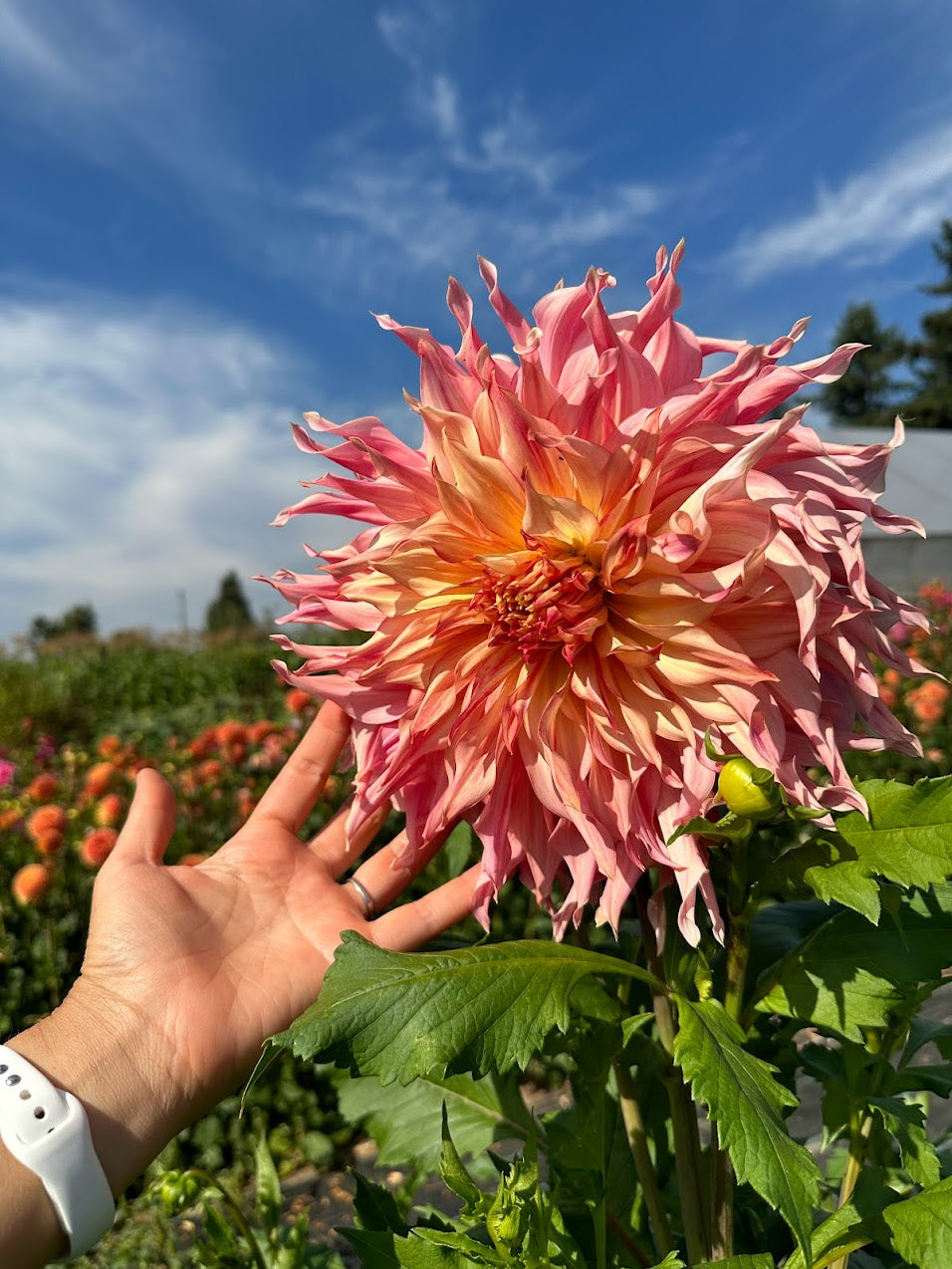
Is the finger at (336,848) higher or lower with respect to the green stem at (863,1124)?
higher

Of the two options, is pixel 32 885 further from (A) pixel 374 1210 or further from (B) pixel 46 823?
(A) pixel 374 1210

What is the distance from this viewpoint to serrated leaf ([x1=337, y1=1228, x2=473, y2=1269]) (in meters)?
1.00

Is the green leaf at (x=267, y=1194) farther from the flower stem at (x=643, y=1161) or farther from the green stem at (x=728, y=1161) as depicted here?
the green stem at (x=728, y=1161)

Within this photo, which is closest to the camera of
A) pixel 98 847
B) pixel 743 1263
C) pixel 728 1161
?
pixel 743 1263

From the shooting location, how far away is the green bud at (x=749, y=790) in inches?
30.1

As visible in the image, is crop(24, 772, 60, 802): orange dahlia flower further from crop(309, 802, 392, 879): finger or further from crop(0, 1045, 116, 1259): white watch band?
crop(0, 1045, 116, 1259): white watch band

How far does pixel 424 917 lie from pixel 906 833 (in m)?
0.71

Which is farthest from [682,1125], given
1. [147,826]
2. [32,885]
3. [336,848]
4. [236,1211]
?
[32,885]

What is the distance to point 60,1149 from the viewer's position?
3.71 ft

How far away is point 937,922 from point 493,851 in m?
0.50

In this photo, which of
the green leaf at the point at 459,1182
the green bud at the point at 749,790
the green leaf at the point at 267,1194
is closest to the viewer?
the green bud at the point at 749,790

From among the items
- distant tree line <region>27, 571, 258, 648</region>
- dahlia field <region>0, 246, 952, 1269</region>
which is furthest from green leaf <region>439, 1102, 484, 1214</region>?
distant tree line <region>27, 571, 258, 648</region>

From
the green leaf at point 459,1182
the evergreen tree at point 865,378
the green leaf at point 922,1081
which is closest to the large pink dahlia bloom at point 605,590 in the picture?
the green leaf at point 459,1182

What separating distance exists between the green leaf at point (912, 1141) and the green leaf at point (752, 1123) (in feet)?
0.61
